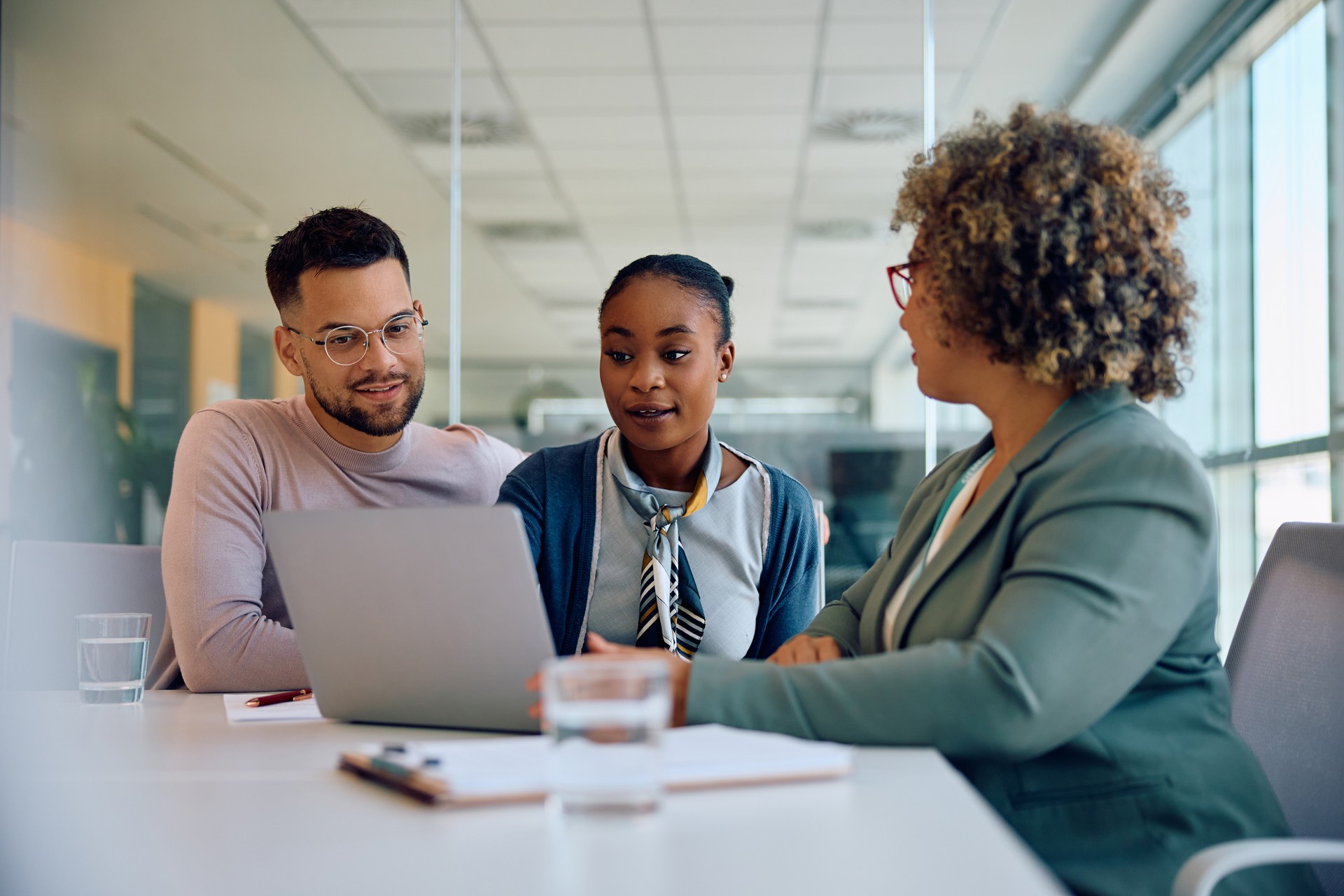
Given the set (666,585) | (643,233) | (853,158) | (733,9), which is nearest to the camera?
(666,585)

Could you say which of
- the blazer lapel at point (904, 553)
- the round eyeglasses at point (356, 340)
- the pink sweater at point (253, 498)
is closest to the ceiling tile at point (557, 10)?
the pink sweater at point (253, 498)

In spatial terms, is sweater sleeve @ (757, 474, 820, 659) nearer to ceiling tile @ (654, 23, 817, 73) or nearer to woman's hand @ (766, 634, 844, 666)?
woman's hand @ (766, 634, 844, 666)

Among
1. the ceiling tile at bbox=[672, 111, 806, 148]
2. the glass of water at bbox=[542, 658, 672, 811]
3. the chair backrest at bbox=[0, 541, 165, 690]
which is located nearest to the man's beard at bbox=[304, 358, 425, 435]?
the chair backrest at bbox=[0, 541, 165, 690]

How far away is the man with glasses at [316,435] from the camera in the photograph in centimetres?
180

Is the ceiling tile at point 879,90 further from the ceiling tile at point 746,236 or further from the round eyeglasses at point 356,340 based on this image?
the round eyeglasses at point 356,340

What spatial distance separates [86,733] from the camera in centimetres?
118

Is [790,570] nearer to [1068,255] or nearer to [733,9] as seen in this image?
[1068,255]

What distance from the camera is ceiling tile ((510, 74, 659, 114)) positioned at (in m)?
4.36

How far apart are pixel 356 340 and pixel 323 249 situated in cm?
17

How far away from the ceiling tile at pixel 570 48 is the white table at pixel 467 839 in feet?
11.6

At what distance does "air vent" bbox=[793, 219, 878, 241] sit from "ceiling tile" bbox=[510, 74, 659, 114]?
841 mm

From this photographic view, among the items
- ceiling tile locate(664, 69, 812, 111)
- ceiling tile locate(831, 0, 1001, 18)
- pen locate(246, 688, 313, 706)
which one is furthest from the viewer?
ceiling tile locate(664, 69, 812, 111)

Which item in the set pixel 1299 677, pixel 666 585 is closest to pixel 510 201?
pixel 666 585

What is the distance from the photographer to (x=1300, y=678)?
1.29 meters
